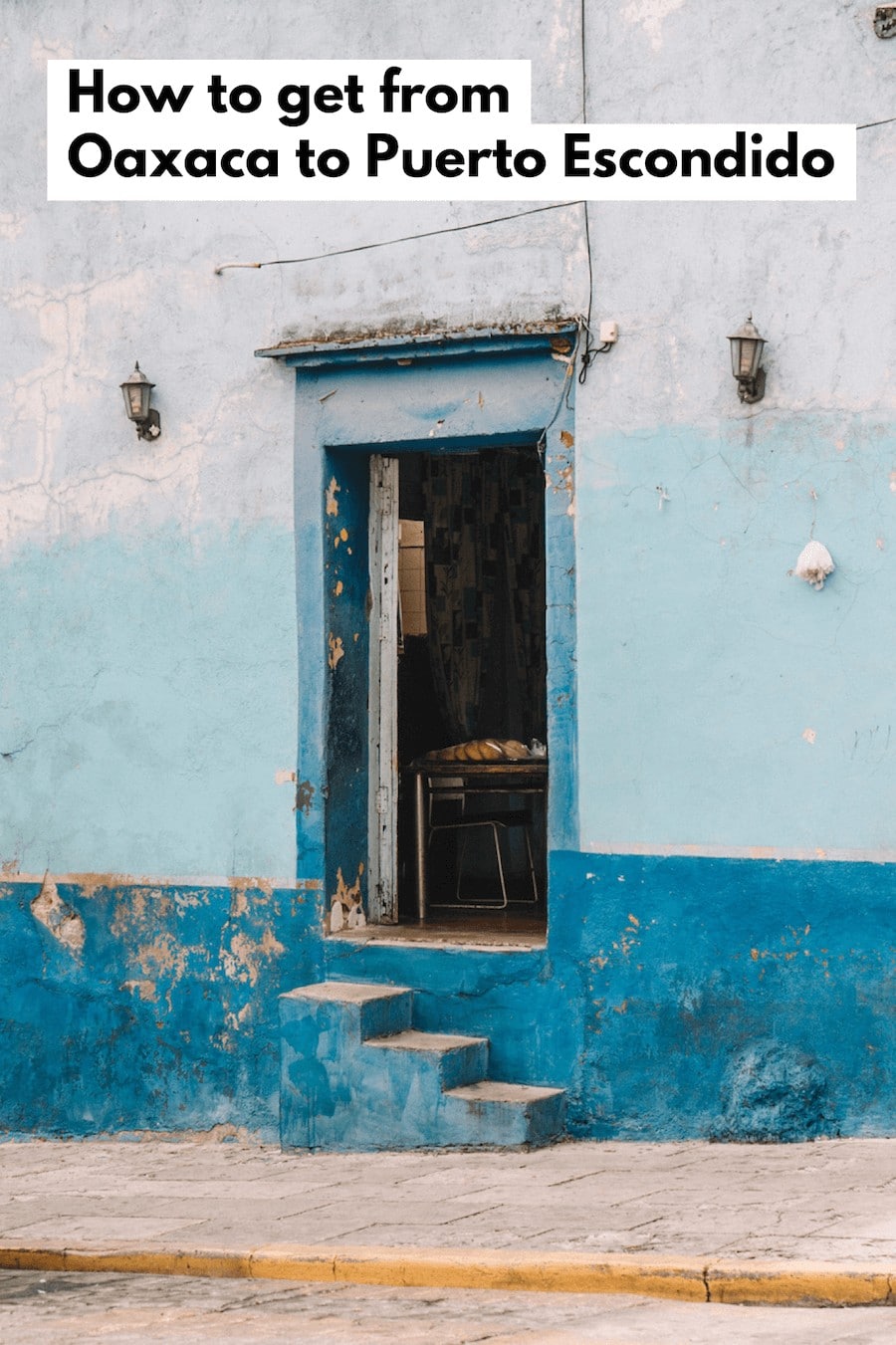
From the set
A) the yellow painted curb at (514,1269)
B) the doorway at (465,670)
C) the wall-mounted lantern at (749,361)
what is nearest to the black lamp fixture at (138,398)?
the doorway at (465,670)

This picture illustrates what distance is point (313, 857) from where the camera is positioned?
9906 millimetres

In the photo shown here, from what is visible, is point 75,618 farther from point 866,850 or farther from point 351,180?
point 866,850

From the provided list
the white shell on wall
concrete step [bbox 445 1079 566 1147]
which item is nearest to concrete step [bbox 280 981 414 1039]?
concrete step [bbox 445 1079 566 1147]

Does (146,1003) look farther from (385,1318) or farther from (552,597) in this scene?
(385,1318)

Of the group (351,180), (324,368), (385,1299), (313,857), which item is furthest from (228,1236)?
(351,180)

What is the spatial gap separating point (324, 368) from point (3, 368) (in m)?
2.04

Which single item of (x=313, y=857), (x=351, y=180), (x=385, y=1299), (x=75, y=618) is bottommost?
(x=385, y=1299)

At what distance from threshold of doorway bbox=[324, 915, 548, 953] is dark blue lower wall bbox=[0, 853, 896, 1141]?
0.07 metres

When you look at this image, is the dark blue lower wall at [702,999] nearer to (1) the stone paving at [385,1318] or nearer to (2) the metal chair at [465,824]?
(2) the metal chair at [465,824]

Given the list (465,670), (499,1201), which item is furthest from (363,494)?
(499,1201)

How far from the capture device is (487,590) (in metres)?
12.1

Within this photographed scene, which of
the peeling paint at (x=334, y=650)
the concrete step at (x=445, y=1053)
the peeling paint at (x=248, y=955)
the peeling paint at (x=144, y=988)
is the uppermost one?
the peeling paint at (x=334, y=650)

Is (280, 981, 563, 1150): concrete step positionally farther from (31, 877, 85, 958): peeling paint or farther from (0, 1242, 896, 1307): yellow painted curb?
(0, 1242, 896, 1307): yellow painted curb

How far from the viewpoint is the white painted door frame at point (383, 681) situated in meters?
10.3
